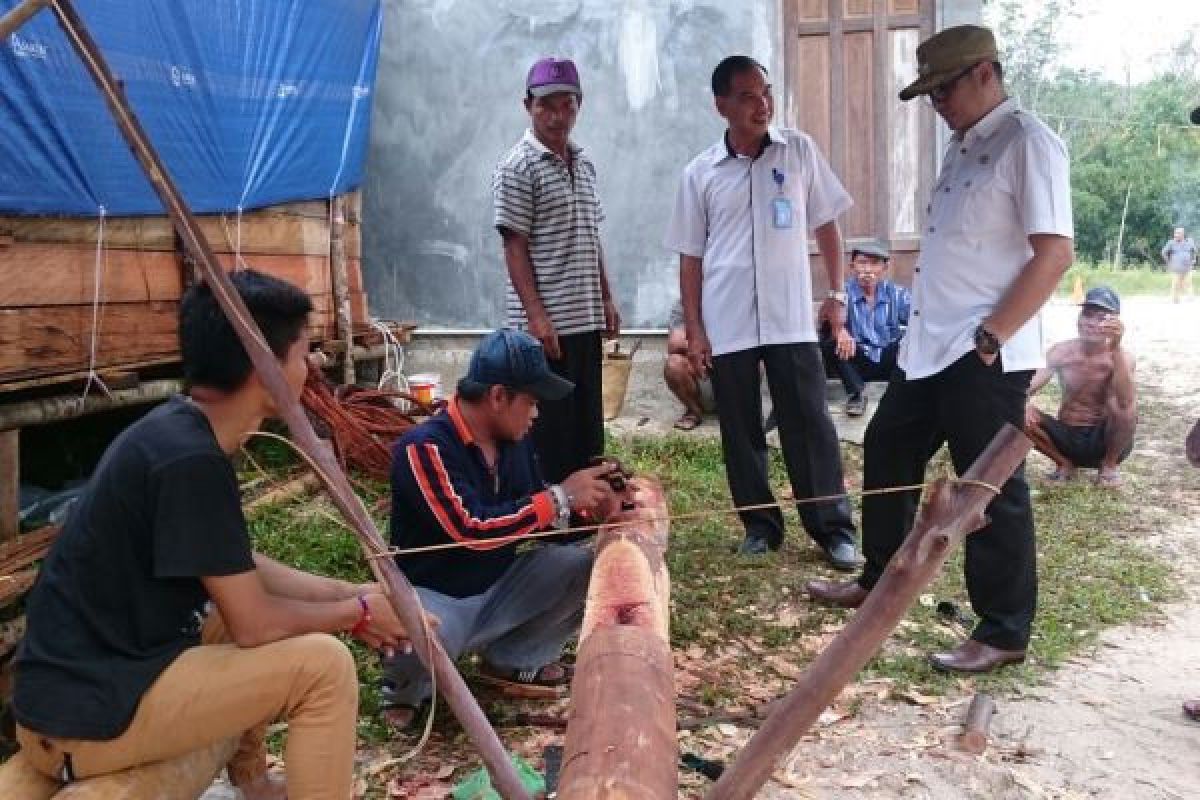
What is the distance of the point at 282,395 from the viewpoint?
209cm

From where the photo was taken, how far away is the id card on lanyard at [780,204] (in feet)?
15.6

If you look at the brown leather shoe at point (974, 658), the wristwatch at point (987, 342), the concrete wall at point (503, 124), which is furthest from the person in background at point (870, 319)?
the wristwatch at point (987, 342)

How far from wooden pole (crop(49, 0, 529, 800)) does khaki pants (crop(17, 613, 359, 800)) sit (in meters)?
0.27

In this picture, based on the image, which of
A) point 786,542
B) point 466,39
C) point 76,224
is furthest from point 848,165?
point 76,224

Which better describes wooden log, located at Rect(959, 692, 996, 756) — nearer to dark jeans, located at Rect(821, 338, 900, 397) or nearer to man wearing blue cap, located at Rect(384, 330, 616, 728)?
man wearing blue cap, located at Rect(384, 330, 616, 728)

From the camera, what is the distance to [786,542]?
5.23 m

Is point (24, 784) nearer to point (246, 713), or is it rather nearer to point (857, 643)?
point (246, 713)

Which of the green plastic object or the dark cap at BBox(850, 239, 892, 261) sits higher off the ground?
the dark cap at BBox(850, 239, 892, 261)

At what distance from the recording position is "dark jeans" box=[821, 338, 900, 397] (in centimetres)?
766

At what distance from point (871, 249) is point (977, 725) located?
16.9 feet

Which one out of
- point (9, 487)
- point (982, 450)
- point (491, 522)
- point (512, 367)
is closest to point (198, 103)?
point (9, 487)

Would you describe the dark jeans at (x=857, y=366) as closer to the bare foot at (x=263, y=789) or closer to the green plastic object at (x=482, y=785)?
the green plastic object at (x=482, y=785)

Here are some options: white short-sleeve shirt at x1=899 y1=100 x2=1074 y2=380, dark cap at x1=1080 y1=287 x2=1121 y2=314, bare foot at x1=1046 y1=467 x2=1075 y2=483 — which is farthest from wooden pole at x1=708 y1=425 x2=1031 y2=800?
dark cap at x1=1080 y1=287 x2=1121 y2=314

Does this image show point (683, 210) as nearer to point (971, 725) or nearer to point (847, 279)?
point (971, 725)
